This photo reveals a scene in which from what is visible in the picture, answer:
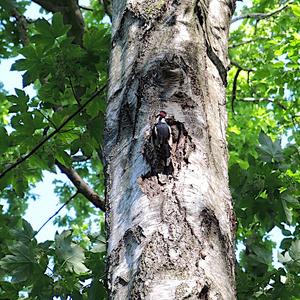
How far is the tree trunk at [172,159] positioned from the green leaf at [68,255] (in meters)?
1.39

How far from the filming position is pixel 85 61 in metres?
3.37

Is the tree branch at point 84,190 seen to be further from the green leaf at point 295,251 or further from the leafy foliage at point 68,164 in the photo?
the green leaf at point 295,251

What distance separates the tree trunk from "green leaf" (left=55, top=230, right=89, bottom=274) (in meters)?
1.39

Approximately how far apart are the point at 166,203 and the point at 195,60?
2.26 ft

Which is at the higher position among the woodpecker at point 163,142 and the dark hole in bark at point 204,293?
the woodpecker at point 163,142

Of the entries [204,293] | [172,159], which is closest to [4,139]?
[172,159]

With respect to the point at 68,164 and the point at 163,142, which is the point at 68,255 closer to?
the point at 68,164

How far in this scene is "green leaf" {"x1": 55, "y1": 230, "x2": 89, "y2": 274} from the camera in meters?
3.17

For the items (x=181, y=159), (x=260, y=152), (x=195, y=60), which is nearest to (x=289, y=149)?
(x=260, y=152)

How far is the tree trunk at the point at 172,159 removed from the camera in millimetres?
1379

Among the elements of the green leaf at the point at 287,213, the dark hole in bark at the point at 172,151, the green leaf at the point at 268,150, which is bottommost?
the dark hole in bark at the point at 172,151

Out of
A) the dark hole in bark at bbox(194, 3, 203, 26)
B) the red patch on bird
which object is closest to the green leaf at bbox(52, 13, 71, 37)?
the dark hole in bark at bbox(194, 3, 203, 26)

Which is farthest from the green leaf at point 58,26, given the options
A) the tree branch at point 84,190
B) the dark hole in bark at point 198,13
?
the tree branch at point 84,190

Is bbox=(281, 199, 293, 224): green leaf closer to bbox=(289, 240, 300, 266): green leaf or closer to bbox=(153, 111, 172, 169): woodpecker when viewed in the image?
bbox=(289, 240, 300, 266): green leaf
